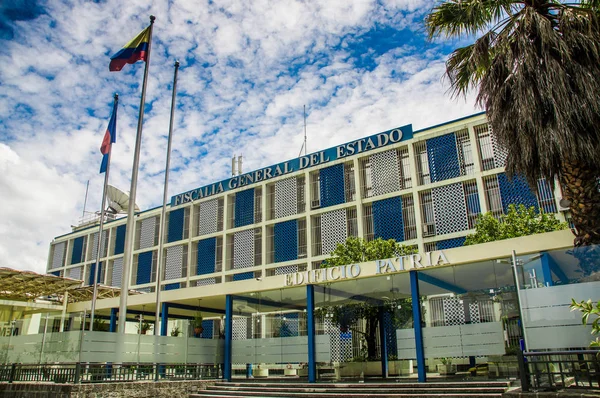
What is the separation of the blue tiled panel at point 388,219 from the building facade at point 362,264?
0.11 meters

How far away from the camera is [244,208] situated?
4988cm

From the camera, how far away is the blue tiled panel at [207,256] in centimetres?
5069

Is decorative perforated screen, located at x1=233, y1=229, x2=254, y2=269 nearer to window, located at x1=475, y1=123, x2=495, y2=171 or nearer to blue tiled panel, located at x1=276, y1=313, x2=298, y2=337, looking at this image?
window, located at x1=475, y1=123, x2=495, y2=171

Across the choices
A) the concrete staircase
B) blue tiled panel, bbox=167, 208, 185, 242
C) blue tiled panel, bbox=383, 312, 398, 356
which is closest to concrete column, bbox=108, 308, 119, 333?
the concrete staircase

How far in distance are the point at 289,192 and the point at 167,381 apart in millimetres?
29791

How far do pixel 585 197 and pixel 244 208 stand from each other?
39.8 m

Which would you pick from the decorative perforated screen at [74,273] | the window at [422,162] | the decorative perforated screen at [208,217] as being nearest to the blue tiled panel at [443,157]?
the window at [422,162]

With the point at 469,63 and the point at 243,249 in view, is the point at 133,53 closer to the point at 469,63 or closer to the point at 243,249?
the point at 469,63

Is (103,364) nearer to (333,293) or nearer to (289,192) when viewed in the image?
(333,293)

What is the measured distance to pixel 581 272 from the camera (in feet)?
40.3

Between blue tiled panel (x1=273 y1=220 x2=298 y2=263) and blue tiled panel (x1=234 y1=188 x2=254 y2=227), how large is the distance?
3772mm

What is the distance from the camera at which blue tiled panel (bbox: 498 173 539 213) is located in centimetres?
3325

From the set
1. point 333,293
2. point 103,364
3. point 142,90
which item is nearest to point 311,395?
point 333,293

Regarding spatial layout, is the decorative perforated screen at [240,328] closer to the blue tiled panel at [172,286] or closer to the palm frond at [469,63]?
the palm frond at [469,63]
